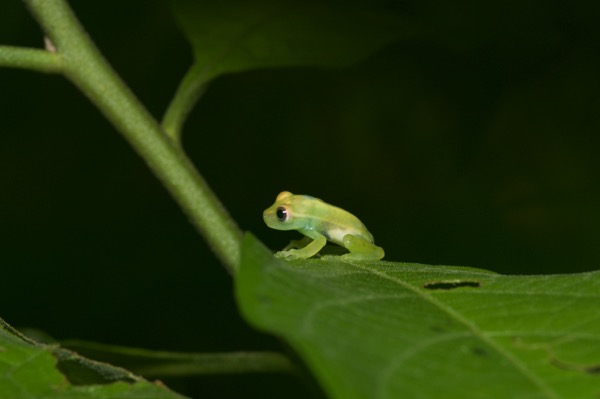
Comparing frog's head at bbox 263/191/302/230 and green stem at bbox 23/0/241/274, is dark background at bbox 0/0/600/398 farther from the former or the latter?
green stem at bbox 23/0/241/274

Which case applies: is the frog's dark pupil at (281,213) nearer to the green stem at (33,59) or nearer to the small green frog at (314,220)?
the small green frog at (314,220)

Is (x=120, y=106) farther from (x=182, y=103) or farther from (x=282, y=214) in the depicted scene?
(x=282, y=214)

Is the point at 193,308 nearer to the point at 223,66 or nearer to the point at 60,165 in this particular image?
the point at 60,165

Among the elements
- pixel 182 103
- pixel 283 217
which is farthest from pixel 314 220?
pixel 182 103

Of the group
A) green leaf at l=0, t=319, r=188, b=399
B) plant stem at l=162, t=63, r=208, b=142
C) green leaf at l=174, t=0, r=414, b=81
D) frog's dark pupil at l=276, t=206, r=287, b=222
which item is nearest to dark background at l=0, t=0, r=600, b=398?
green leaf at l=174, t=0, r=414, b=81

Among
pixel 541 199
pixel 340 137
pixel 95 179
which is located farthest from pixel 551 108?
pixel 95 179
